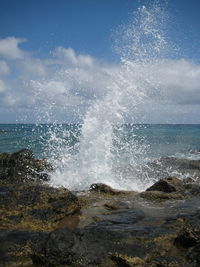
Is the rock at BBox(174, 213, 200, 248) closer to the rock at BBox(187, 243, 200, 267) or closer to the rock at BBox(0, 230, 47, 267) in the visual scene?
the rock at BBox(187, 243, 200, 267)

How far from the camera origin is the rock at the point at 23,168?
11172 millimetres

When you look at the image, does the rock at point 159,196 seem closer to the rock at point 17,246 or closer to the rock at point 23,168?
the rock at point 17,246

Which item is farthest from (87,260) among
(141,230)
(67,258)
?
(141,230)

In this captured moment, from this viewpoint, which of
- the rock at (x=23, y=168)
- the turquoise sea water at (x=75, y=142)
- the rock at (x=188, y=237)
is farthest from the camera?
the turquoise sea water at (x=75, y=142)

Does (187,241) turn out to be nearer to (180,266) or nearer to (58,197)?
(180,266)

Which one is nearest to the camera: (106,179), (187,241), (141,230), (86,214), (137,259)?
(137,259)

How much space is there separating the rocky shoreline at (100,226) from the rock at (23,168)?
15 centimetres

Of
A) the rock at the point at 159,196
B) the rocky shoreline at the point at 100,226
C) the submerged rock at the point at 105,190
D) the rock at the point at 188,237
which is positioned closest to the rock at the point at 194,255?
the rocky shoreline at the point at 100,226

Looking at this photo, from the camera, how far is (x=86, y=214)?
729cm

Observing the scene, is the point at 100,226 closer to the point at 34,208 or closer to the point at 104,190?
the point at 34,208

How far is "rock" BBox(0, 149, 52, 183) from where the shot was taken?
1117 cm

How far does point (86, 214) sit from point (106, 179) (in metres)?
4.91

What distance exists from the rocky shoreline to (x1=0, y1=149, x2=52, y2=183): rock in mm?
153

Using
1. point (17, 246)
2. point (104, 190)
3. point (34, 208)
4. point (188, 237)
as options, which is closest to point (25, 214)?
point (34, 208)
